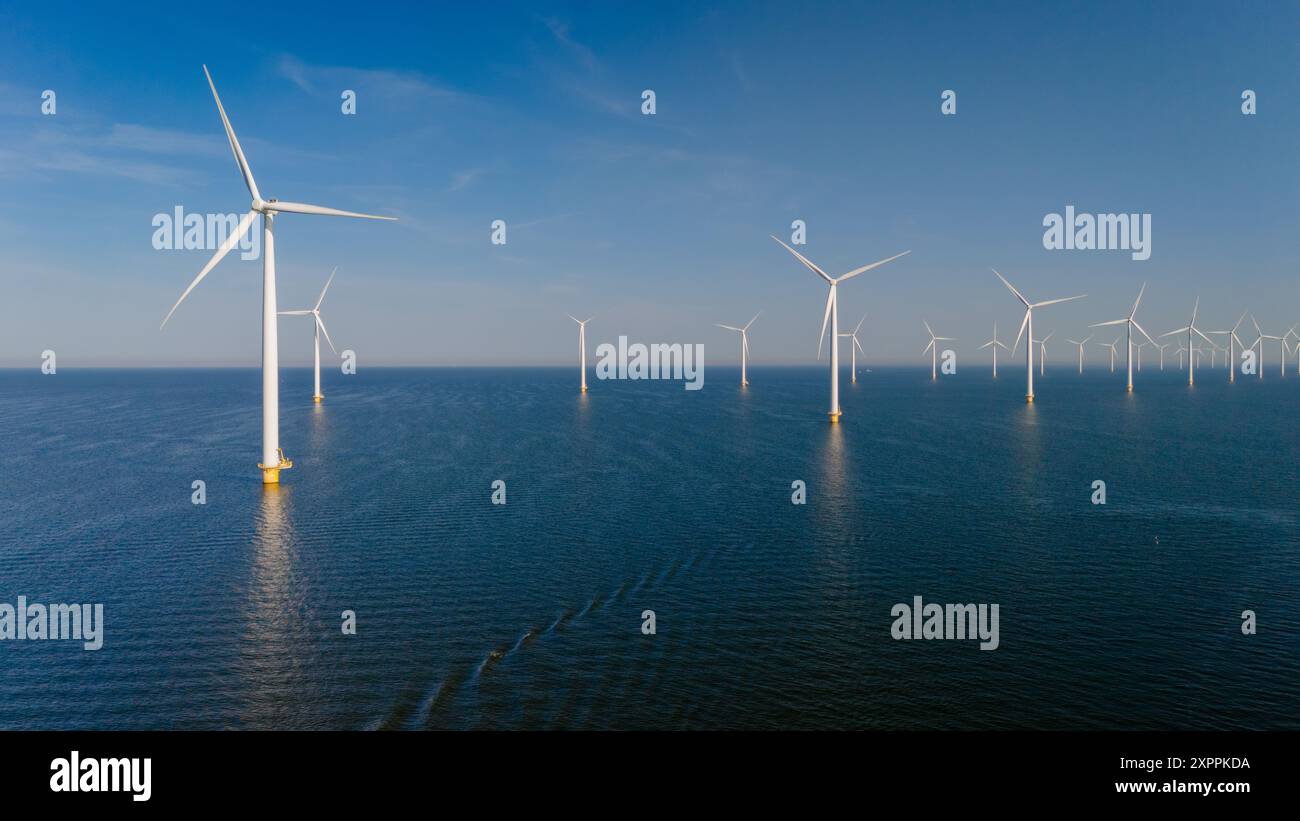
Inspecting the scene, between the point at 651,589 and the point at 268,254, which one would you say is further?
the point at 268,254

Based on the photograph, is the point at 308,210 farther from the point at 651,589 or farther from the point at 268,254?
the point at 651,589

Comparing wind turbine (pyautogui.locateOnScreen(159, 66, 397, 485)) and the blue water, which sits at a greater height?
Answer: wind turbine (pyautogui.locateOnScreen(159, 66, 397, 485))

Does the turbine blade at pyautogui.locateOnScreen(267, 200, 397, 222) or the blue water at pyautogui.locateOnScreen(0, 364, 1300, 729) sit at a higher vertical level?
the turbine blade at pyautogui.locateOnScreen(267, 200, 397, 222)

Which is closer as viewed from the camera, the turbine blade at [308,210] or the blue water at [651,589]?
the blue water at [651,589]

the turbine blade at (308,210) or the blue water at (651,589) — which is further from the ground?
Answer: the turbine blade at (308,210)

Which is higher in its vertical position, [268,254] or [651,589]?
[268,254]

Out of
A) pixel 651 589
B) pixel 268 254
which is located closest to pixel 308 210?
pixel 268 254

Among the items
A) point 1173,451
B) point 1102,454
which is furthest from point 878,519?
point 1173,451

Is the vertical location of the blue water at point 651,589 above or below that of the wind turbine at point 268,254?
below

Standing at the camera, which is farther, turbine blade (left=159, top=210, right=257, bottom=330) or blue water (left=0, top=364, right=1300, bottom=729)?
turbine blade (left=159, top=210, right=257, bottom=330)

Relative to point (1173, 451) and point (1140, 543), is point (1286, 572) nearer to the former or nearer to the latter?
point (1140, 543)
